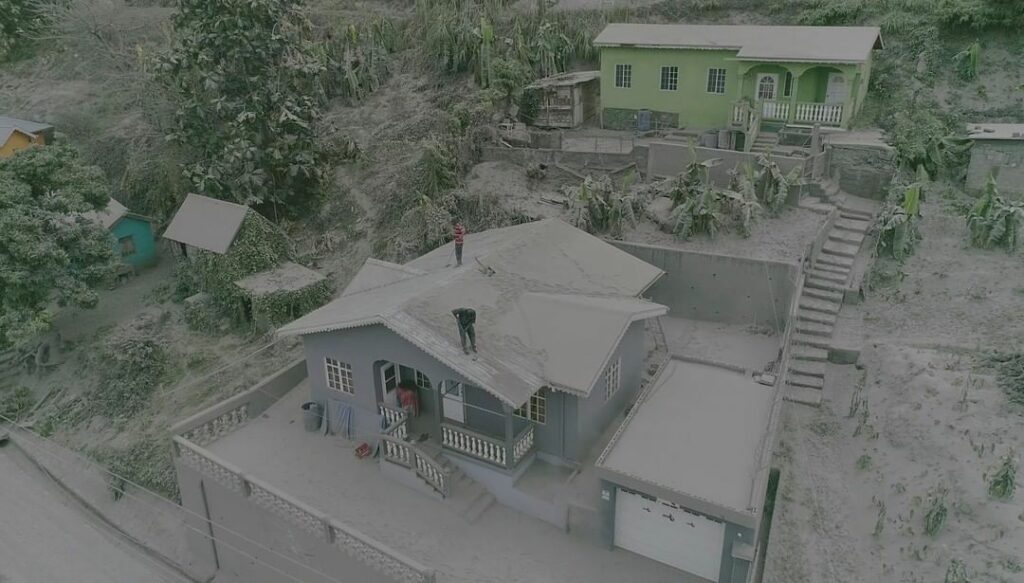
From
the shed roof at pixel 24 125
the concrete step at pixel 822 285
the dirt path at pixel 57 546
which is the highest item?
the shed roof at pixel 24 125

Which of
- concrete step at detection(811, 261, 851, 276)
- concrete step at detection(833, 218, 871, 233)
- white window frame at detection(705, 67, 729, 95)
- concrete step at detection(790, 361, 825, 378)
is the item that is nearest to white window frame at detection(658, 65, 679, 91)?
white window frame at detection(705, 67, 729, 95)

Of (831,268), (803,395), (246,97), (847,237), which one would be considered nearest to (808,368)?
(803,395)

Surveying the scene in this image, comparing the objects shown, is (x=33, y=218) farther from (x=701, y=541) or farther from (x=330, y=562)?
(x=701, y=541)

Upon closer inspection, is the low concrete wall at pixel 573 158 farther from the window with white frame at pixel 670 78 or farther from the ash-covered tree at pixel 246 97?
the ash-covered tree at pixel 246 97

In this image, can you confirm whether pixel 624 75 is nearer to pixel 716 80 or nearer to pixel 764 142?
pixel 716 80

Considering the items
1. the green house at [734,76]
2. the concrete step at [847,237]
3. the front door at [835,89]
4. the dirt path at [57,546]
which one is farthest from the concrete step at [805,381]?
the dirt path at [57,546]

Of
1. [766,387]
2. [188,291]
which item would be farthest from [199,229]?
[766,387]
